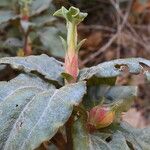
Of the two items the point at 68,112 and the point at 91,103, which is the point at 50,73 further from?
the point at 68,112

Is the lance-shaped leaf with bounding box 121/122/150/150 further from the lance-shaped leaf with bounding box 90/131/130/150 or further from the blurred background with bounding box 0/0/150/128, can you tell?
Result: the blurred background with bounding box 0/0/150/128

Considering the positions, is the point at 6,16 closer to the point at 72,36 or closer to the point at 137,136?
the point at 72,36

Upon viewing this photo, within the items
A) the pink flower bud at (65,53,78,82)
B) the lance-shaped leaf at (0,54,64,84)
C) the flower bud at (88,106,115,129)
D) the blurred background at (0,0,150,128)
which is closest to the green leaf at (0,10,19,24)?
the blurred background at (0,0,150,128)

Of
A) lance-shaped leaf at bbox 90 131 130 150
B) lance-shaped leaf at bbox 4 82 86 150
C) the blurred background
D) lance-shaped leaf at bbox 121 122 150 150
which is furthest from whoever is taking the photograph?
the blurred background

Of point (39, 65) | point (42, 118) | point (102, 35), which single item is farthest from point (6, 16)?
point (102, 35)

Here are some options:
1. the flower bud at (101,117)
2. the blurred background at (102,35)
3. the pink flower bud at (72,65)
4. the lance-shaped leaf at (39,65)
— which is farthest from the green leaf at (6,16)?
the flower bud at (101,117)

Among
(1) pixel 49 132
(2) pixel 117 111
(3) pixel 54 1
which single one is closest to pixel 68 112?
(1) pixel 49 132
